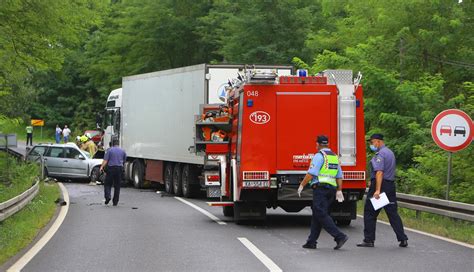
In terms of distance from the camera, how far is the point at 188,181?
22.6m

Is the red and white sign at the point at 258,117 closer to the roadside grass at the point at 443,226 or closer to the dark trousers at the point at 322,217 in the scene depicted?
the dark trousers at the point at 322,217

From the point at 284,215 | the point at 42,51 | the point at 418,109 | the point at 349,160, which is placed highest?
the point at 42,51

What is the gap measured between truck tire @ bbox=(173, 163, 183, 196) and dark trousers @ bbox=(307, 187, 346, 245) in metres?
12.1

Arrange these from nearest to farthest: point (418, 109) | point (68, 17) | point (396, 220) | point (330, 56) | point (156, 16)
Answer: point (396, 220), point (68, 17), point (418, 109), point (330, 56), point (156, 16)

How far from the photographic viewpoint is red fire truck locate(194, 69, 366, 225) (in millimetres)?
14242

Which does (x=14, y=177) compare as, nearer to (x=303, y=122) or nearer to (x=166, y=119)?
(x=166, y=119)

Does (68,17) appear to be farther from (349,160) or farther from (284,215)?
(349,160)

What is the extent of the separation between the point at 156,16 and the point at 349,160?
37613 mm

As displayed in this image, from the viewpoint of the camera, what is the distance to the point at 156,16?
1978 inches

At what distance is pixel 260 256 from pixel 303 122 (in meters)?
4.32

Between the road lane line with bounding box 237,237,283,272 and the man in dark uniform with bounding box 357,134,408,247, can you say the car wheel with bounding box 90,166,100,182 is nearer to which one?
the road lane line with bounding box 237,237,283,272

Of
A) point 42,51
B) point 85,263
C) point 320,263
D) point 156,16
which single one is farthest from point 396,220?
point 156,16

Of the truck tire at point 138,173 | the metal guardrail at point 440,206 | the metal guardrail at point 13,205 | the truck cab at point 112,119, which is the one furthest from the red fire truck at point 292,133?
the truck cab at point 112,119

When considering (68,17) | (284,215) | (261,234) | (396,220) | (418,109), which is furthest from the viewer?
(418,109)
